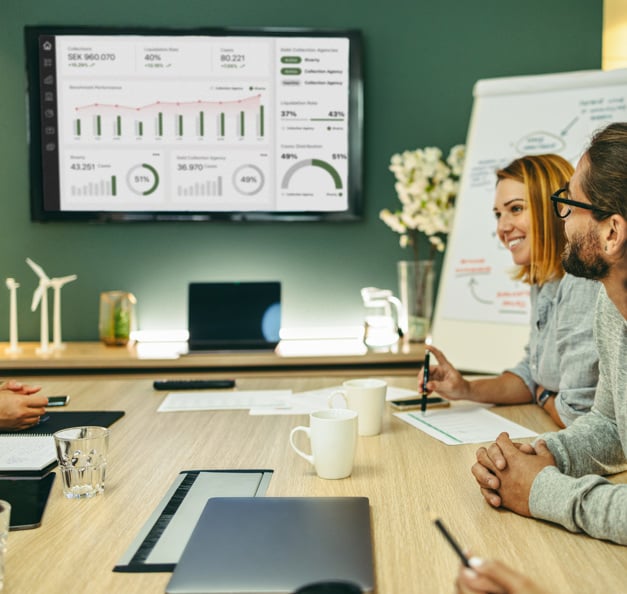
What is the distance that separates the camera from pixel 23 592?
31.8 inches

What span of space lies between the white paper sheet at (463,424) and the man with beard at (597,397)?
166 millimetres

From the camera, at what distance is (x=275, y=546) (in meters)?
0.89

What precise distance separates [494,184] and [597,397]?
A: 65.7 inches

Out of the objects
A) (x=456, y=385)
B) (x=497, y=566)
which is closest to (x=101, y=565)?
(x=497, y=566)

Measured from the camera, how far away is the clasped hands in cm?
104

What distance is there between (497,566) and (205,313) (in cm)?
246

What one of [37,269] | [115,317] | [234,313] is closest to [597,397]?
[234,313]

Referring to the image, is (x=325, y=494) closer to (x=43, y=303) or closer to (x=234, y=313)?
(x=234, y=313)

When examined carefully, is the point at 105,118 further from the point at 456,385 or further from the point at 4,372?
the point at 456,385

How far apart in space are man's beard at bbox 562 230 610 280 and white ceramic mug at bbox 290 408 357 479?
470mm

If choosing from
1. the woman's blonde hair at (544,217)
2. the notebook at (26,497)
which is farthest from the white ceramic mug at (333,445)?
the woman's blonde hair at (544,217)

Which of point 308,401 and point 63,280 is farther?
point 63,280

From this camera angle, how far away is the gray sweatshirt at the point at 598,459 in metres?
0.95

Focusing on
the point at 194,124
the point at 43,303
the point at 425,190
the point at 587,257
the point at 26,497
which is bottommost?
the point at 26,497
